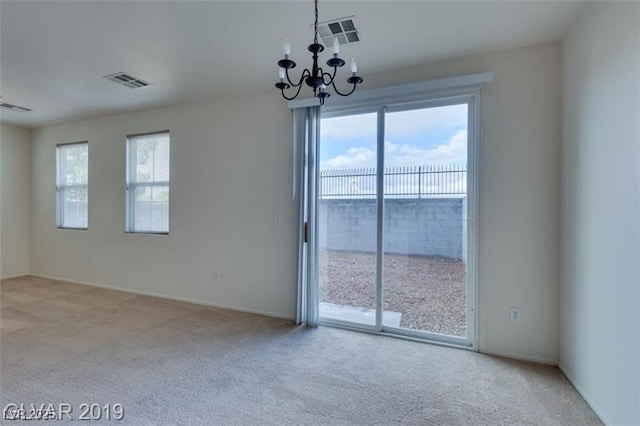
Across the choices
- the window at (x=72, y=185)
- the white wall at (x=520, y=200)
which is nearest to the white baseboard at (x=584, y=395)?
the white wall at (x=520, y=200)

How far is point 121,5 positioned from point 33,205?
5.33 m

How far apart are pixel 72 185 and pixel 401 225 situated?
18.1 feet

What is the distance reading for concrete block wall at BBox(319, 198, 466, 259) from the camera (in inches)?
117

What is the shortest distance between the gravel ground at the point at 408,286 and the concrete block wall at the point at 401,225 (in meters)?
0.10

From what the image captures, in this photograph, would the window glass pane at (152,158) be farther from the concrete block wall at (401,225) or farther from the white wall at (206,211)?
the concrete block wall at (401,225)

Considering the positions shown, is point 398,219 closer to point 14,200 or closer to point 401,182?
point 401,182

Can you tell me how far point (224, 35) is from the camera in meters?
2.52

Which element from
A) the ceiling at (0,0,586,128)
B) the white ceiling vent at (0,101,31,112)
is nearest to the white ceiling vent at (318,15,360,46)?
the ceiling at (0,0,586,128)

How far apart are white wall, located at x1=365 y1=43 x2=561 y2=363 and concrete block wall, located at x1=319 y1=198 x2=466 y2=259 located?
0.27 m

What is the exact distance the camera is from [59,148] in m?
5.37

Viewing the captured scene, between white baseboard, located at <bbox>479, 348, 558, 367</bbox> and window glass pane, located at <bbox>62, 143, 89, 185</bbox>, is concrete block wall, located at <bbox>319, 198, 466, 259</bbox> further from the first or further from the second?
window glass pane, located at <bbox>62, 143, 89, 185</bbox>

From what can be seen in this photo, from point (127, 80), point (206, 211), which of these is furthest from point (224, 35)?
point (206, 211)

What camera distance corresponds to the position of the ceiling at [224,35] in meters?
2.17

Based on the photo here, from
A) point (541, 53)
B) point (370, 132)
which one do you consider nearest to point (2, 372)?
point (370, 132)
